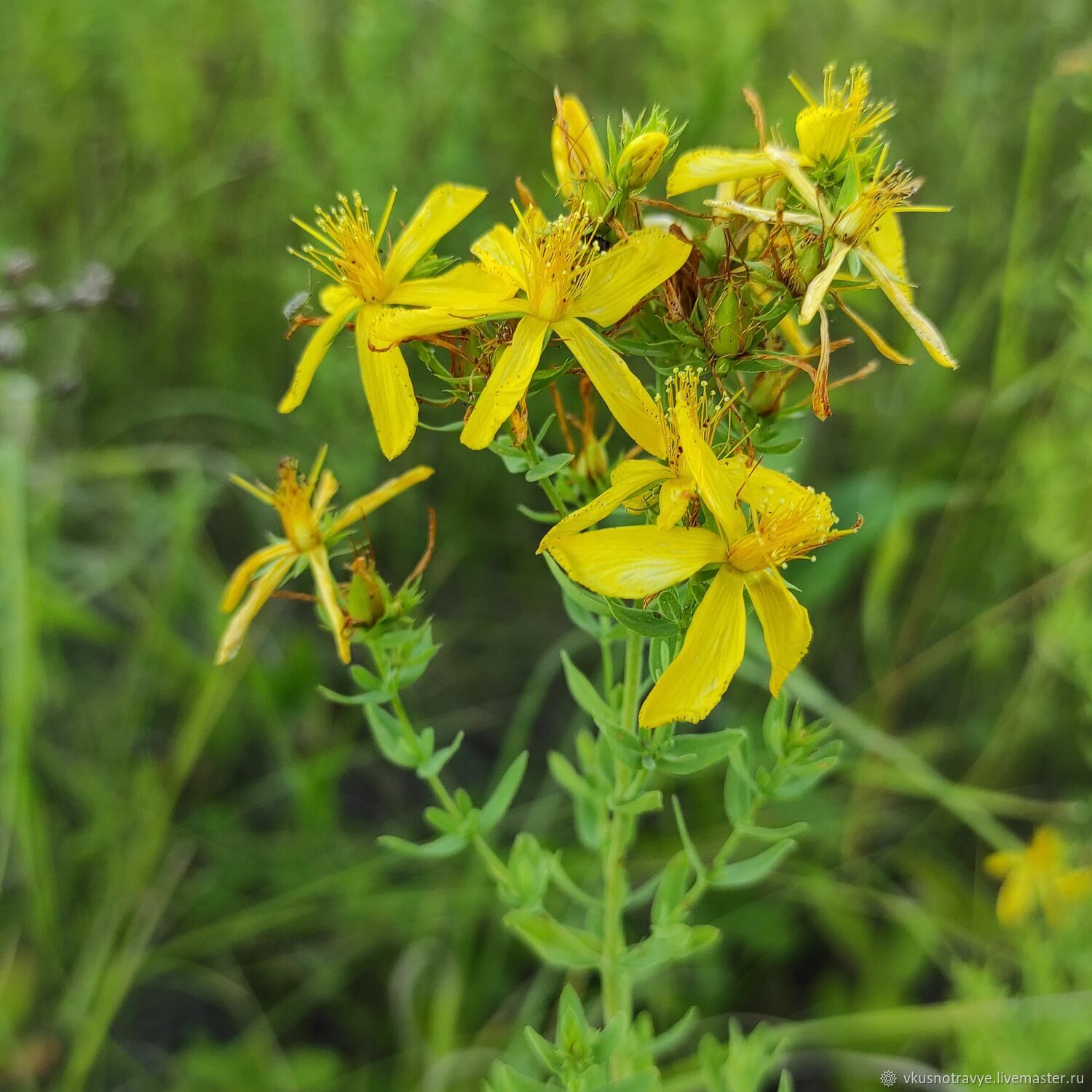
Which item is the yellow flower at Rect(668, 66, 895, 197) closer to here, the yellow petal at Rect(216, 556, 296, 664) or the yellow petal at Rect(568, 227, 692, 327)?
the yellow petal at Rect(568, 227, 692, 327)

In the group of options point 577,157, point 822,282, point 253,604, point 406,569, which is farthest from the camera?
point 406,569

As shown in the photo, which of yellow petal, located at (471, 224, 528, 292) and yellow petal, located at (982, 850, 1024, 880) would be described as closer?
yellow petal, located at (471, 224, 528, 292)

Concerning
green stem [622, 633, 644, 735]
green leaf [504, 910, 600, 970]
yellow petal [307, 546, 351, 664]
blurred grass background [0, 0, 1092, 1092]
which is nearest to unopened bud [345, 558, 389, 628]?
yellow petal [307, 546, 351, 664]

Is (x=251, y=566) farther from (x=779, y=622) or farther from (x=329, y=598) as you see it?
(x=779, y=622)

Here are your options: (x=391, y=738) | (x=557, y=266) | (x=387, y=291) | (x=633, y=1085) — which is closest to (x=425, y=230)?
(x=387, y=291)

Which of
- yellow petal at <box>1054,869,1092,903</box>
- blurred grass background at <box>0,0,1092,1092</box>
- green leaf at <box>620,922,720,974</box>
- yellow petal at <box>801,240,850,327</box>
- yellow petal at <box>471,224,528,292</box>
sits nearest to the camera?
yellow petal at <box>801,240,850,327</box>

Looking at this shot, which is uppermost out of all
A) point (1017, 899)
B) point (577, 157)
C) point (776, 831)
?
point (577, 157)

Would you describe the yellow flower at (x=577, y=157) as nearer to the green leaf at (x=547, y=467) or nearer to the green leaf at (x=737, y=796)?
the green leaf at (x=547, y=467)
